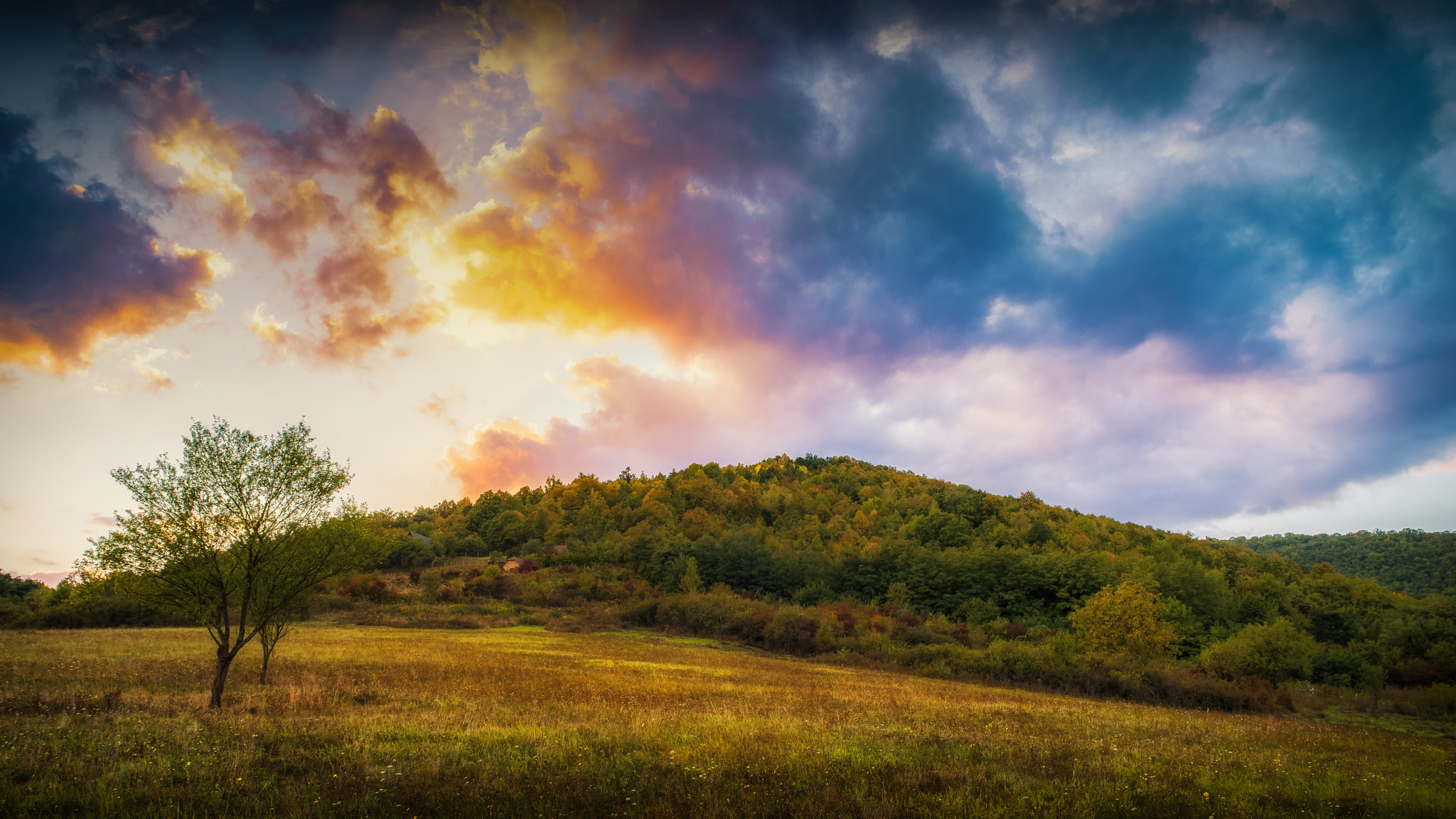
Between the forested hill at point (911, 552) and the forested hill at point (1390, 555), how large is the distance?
68.6ft

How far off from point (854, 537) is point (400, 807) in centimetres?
12073

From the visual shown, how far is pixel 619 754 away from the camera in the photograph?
12461 millimetres

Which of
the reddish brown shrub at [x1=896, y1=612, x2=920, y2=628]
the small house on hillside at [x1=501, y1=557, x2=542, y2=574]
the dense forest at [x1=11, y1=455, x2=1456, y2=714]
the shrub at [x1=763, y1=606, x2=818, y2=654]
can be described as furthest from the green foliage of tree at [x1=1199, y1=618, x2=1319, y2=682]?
the small house on hillside at [x1=501, y1=557, x2=542, y2=574]

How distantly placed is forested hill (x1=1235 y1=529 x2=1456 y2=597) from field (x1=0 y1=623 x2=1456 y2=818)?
118800mm

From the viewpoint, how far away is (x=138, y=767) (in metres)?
10.1

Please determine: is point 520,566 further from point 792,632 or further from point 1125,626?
point 1125,626

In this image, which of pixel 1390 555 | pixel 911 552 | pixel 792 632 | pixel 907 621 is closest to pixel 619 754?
pixel 792 632

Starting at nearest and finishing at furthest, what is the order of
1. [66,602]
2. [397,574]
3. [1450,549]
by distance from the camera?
[66,602]
[397,574]
[1450,549]

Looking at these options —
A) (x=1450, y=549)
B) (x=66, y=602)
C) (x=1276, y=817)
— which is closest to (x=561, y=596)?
(x=66, y=602)

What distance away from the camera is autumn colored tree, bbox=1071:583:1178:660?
5253cm

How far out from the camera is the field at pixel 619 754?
369 inches

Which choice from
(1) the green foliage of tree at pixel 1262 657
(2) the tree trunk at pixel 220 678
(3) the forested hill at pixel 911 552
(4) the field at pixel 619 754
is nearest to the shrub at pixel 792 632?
(3) the forested hill at pixel 911 552

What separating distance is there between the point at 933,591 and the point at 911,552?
8779 mm

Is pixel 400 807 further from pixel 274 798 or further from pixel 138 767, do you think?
pixel 138 767
